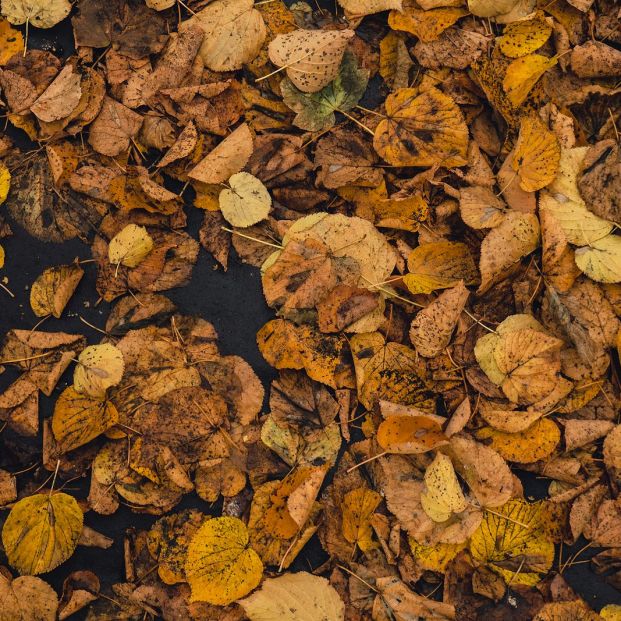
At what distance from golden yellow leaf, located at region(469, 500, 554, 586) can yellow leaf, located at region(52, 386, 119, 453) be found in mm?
951

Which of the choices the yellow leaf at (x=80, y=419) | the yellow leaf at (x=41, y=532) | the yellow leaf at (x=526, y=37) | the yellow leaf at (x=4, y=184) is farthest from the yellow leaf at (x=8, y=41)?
the yellow leaf at (x=526, y=37)

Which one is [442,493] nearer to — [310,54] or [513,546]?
[513,546]

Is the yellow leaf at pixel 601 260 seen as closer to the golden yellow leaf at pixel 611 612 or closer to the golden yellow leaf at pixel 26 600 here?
the golden yellow leaf at pixel 611 612

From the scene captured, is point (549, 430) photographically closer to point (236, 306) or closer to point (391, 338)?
point (391, 338)

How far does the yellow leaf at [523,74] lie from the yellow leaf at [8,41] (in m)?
1.30

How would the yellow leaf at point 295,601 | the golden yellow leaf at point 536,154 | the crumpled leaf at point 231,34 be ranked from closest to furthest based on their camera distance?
1. the yellow leaf at point 295,601
2. the golden yellow leaf at point 536,154
3. the crumpled leaf at point 231,34

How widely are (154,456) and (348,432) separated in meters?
0.49

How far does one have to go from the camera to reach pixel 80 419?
1777 millimetres

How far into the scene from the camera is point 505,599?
174 cm

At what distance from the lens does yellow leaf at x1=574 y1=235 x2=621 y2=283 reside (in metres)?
1.75

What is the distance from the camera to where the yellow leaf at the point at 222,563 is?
1689 mm

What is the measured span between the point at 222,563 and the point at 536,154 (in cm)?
127

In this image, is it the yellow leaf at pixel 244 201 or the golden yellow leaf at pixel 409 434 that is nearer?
the golden yellow leaf at pixel 409 434

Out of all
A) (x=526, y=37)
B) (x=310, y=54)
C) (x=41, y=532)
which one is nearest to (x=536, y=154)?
(x=526, y=37)
